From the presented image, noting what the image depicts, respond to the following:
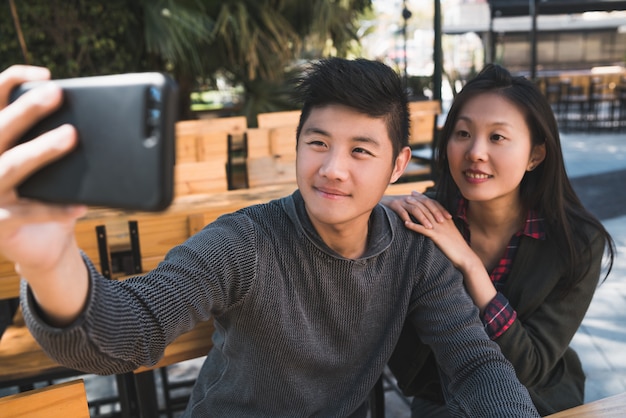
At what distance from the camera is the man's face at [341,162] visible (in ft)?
4.08

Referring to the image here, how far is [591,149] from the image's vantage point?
31.2 ft

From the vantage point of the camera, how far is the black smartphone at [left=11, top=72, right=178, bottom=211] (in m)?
0.55

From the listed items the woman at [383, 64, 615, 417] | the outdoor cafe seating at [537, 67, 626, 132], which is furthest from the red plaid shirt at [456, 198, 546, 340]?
the outdoor cafe seating at [537, 67, 626, 132]

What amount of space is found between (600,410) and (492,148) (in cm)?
72

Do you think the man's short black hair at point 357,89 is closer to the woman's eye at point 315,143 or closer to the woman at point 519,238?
the woman's eye at point 315,143

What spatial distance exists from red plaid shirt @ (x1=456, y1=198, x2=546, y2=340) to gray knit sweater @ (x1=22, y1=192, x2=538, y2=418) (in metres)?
0.13

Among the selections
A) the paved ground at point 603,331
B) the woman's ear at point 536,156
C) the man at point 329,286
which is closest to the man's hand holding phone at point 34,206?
the man at point 329,286

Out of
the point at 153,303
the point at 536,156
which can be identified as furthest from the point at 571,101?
the point at 153,303

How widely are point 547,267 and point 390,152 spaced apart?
61 centimetres

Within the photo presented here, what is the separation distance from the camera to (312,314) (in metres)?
1.31

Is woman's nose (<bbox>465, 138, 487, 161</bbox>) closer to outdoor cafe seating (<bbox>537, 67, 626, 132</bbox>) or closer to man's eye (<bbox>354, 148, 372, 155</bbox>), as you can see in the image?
man's eye (<bbox>354, 148, 372, 155</bbox>)

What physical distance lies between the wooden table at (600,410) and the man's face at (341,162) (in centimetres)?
57

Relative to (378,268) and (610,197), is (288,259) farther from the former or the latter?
(610,197)

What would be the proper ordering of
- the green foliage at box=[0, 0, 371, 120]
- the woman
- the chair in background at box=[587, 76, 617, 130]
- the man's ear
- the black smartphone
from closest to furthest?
the black smartphone < the man's ear < the woman < the green foliage at box=[0, 0, 371, 120] < the chair in background at box=[587, 76, 617, 130]
